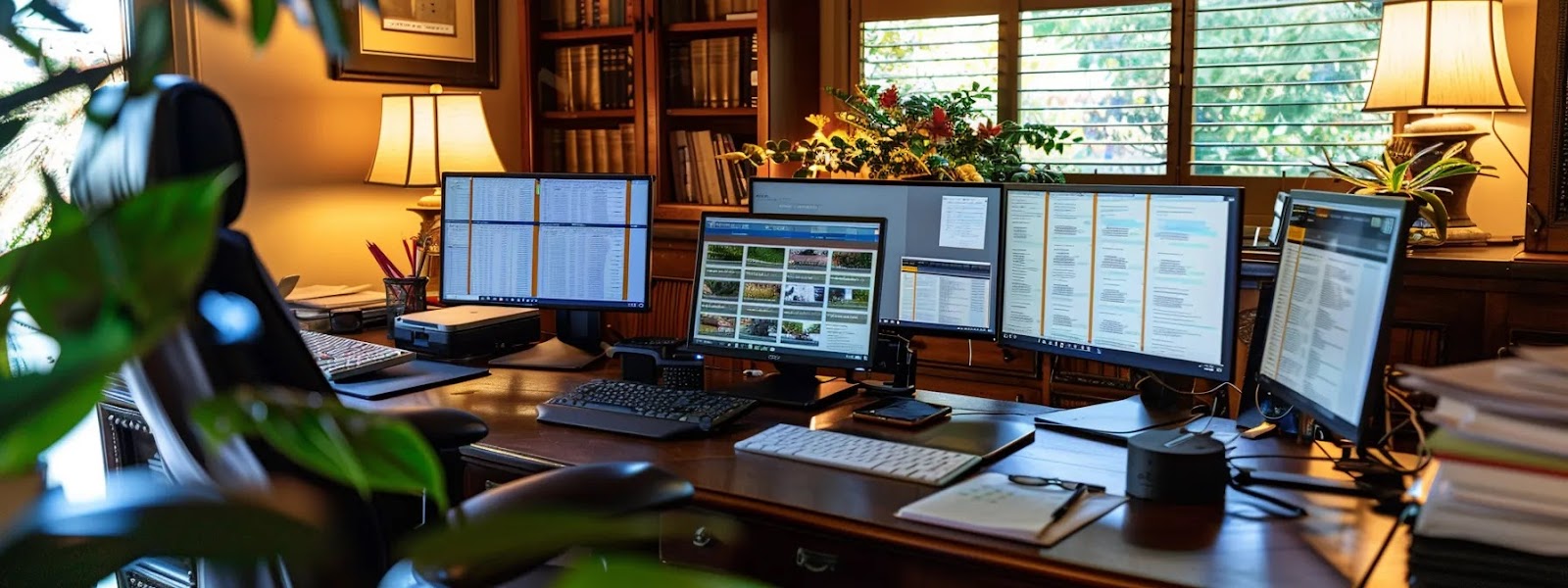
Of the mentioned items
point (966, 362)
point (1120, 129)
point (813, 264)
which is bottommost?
point (966, 362)

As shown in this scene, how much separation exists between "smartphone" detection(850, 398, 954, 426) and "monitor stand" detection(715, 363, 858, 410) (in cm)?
10

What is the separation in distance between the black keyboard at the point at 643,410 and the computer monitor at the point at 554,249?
453mm

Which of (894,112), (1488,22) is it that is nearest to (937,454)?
(894,112)

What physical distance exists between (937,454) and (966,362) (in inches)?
63.2

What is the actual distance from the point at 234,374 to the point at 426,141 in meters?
2.56

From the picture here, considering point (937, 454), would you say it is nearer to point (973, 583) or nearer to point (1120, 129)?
point (973, 583)

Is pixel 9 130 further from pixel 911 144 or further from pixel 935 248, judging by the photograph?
pixel 911 144

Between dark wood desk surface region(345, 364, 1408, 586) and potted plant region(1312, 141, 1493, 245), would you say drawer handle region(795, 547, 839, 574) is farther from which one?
potted plant region(1312, 141, 1493, 245)

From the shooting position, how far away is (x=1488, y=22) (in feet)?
9.09

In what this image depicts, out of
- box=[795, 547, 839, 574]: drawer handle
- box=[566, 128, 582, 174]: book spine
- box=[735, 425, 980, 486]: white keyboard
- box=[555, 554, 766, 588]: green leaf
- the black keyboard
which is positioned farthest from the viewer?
box=[566, 128, 582, 174]: book spine

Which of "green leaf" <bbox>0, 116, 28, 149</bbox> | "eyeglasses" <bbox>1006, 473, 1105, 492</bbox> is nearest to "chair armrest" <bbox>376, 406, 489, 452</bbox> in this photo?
"eyeglasses" <bbox>1006, 473, 1105, 492</bbox>

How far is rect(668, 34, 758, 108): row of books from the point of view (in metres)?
4.18

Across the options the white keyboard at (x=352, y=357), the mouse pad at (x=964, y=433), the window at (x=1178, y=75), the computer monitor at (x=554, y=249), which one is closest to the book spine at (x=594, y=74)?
the window at (x=1178, y=75)

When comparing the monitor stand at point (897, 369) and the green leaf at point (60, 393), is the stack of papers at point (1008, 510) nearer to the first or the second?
the monitor stand at point (897, 369)
